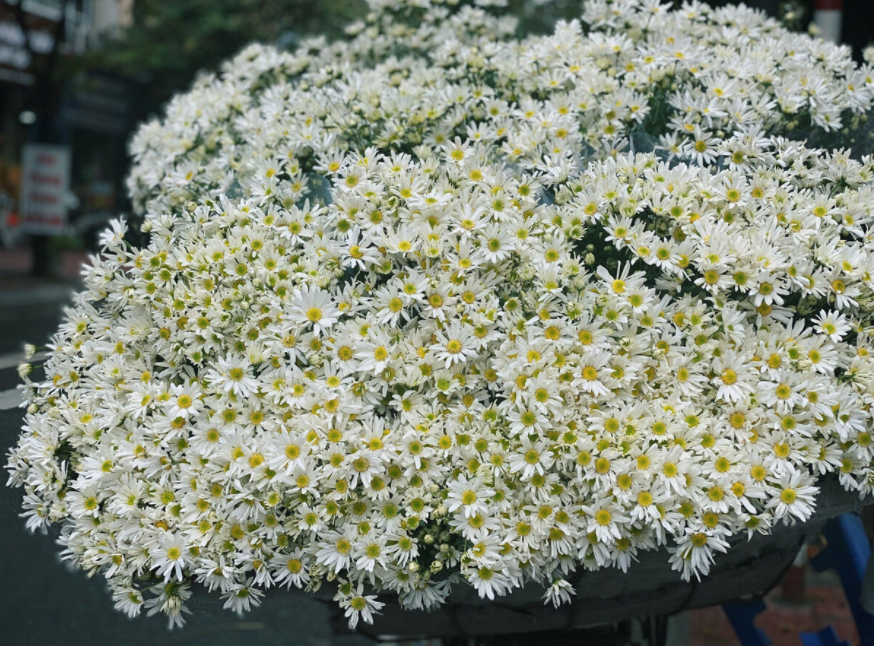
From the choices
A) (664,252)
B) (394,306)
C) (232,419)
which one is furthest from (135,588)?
(664,252)

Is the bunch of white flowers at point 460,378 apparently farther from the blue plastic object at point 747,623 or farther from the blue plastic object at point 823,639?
the blue plastic object at point 823,639

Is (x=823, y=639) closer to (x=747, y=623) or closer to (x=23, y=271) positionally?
(x=747, y=623)

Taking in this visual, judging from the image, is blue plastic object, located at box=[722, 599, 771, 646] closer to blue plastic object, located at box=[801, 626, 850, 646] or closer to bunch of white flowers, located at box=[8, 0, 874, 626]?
blue plastic object, located at box=[801, 626, 850, 646]

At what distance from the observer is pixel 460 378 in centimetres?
150

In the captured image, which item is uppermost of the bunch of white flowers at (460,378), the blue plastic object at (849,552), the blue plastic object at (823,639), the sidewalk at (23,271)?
the sidewalk at (23,271)

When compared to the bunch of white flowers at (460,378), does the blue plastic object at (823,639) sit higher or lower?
lower

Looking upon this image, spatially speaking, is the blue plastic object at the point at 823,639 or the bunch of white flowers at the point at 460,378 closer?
the bunch of white flowers at the point at 460,378

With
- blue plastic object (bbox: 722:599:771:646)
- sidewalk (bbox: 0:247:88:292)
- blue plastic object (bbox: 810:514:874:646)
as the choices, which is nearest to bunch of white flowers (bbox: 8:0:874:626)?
blue plastic object (bbox: 722:599:771:646)

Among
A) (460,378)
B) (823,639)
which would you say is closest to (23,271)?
(823,639)

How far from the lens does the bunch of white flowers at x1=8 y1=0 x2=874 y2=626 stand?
1420mm

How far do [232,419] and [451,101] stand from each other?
964 mm

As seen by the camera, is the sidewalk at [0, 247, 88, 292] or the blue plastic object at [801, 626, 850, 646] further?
the sidewalk at [0, 247, 88, 292]

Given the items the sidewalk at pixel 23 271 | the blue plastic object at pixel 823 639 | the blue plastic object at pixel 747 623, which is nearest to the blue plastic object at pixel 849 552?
the blue plastic object at pixel 823 639

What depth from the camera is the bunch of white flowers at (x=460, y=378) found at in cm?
142
